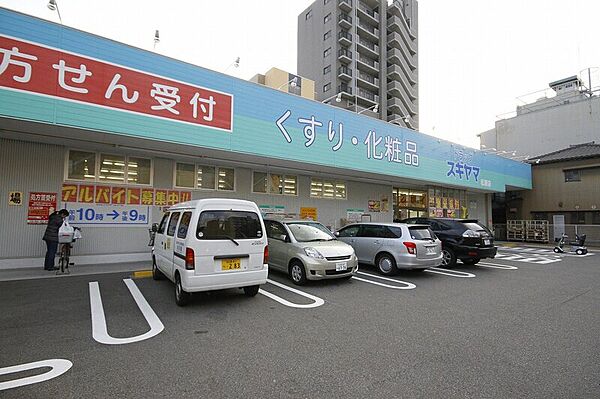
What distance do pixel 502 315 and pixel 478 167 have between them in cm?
1517

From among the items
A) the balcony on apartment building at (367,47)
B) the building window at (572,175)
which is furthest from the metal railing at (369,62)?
the building window at (572,175)

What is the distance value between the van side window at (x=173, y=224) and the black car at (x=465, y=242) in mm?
8130

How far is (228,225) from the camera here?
220 inches

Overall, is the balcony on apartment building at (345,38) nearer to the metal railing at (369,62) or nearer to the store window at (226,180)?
the metal railing at (369,62)

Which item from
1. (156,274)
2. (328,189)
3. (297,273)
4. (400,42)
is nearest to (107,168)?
(156,274)

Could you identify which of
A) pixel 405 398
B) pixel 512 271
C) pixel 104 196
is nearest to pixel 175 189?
pixel 104 196

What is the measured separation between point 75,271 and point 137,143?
12.2 ft

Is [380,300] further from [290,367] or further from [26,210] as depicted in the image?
[26,210]

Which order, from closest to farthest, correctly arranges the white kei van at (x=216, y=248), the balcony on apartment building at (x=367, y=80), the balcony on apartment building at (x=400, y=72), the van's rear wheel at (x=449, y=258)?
the white kei van at (x=216, y=248) < the van's rear wheel at (x=449, y=258) < the balcony on apartment building at (x=367, y=80) < the balcony on apartment building at (x=400, y=72)

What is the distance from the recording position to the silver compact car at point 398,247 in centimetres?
811

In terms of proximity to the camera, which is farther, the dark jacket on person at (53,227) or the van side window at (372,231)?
the van side window at (372,231)

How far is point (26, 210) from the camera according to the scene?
27.1ft

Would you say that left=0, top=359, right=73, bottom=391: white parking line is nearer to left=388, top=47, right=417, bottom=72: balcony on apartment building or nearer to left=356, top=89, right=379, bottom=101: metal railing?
left=356, top=89, right=379, bottom=101: metal railing

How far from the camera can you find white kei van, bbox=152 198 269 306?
17.0ft
